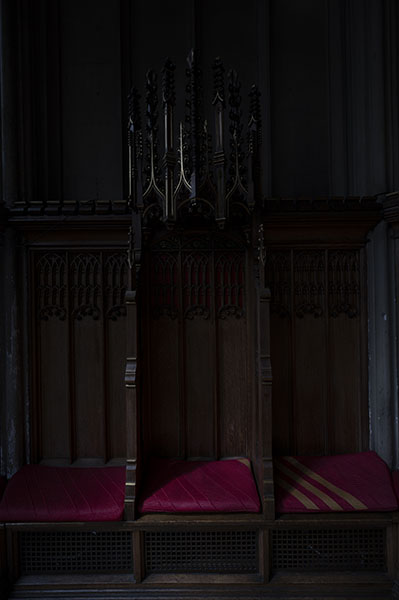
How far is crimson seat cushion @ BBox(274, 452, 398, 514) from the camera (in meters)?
2.65

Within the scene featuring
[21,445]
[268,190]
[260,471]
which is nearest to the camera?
[260,471]

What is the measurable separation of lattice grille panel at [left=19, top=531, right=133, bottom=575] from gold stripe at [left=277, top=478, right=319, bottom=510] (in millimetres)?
1140

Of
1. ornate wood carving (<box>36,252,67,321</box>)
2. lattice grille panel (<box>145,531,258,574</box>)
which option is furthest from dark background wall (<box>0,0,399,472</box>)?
lattice grille panel (<box>145,531,258,574</box>)

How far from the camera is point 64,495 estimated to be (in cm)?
279

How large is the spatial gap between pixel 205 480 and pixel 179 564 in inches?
22.3

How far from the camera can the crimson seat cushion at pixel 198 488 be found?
8.73 ft

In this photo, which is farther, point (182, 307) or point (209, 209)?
point (182, 307)

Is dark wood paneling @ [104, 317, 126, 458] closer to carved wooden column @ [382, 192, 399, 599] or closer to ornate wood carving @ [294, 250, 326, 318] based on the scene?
ornate wood carving @ [294, 250, 326, 318]

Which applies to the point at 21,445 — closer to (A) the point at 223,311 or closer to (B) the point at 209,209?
(A) the point at 223,311

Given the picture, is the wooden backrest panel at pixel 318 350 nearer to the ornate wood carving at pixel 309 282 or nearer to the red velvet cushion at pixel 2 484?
the ornate wood carving at pixel 309 282

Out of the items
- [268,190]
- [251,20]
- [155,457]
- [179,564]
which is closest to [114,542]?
[179,564]

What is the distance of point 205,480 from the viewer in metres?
2.90

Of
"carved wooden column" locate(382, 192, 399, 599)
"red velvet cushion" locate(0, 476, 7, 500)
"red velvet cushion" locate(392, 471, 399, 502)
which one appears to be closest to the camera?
"red velvet cushion" locate(392, 471, 399, 502)

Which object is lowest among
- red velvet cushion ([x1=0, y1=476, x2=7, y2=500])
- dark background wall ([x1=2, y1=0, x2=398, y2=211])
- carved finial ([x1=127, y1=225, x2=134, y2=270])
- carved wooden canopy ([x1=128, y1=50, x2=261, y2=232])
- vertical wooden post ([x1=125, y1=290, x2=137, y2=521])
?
red velvet cushion ([x1=0, y1=476, x2=7, y2=500])
